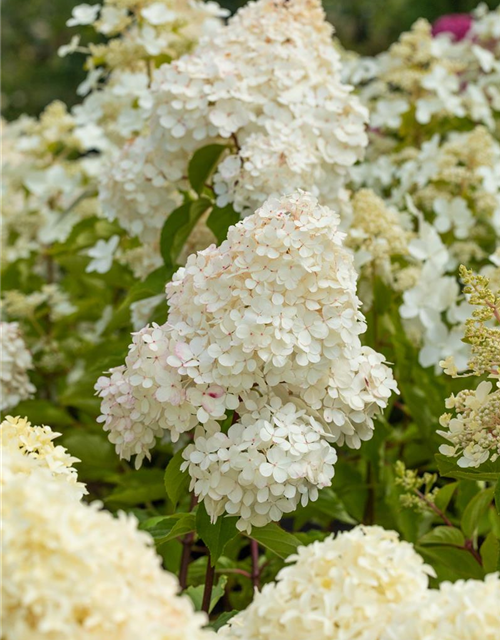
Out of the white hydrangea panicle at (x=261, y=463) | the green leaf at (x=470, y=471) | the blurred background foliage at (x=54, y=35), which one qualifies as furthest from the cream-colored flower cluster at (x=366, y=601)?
the blurred background foliage at (x=54, y=35)

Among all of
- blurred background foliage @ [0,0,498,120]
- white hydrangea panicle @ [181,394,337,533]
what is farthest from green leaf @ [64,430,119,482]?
blurred background foliage @ [0,0,498,120]

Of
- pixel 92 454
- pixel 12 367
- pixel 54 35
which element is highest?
pixel 12 367

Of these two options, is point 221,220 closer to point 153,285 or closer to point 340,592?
point 153,285

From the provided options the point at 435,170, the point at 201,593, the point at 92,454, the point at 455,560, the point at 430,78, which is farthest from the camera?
the point at 430,78

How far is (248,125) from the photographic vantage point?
4.91 feet

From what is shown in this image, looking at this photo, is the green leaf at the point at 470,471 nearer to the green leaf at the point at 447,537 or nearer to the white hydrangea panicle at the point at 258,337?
the white hydrangea panicle at the point at 258,337

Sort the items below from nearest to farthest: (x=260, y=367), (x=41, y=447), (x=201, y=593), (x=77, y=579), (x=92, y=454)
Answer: (x=77, y=579), (x=41, y=447), (x=260, y=367), (x=201, y=593), (x=92, y=454)

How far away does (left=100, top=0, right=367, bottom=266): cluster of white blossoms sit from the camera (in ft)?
4.73

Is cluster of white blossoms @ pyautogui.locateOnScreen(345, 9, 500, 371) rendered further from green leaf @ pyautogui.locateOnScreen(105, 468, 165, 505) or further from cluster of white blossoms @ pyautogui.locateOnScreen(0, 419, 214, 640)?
cluster of white blossoms @ pyautogui.locateOnScreen(0, 419, 214, 640)

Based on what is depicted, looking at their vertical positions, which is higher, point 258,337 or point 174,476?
point 258,337

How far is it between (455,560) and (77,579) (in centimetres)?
89

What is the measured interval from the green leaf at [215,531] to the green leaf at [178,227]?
559 millimetres

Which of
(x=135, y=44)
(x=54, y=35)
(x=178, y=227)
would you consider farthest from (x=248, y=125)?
(x=54, y=35)

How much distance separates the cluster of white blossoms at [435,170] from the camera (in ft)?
5.49
